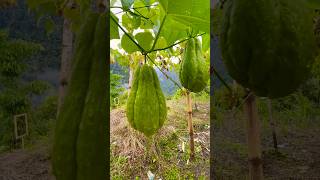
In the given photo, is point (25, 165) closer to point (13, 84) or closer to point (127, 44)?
point (13, 84)

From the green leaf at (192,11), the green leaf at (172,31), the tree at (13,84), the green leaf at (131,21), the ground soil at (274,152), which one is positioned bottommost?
the ground soil at (274,152)

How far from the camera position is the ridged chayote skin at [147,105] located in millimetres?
888

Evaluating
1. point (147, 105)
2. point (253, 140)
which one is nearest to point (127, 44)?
point (147, 105)

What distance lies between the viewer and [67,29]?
41.6 inches

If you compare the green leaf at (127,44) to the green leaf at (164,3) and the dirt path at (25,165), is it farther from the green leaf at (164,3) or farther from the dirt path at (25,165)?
the dirt path at (25,165)

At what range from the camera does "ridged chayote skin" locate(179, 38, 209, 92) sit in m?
1.07

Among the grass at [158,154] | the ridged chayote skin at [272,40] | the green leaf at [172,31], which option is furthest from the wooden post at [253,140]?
the grass at [158,154]

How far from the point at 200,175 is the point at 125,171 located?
686mm

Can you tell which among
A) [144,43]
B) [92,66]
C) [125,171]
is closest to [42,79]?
[125,171]

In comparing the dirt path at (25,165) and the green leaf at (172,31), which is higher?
the green leaf at (172,31)

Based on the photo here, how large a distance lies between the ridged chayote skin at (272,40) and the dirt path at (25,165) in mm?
4143

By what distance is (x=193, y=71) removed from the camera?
3.57ft

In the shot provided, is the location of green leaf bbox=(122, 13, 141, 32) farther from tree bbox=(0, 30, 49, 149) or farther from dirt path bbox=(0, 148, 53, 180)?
tree bbox=(0, 30, 49, 149)

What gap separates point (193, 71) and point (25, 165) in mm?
4107
